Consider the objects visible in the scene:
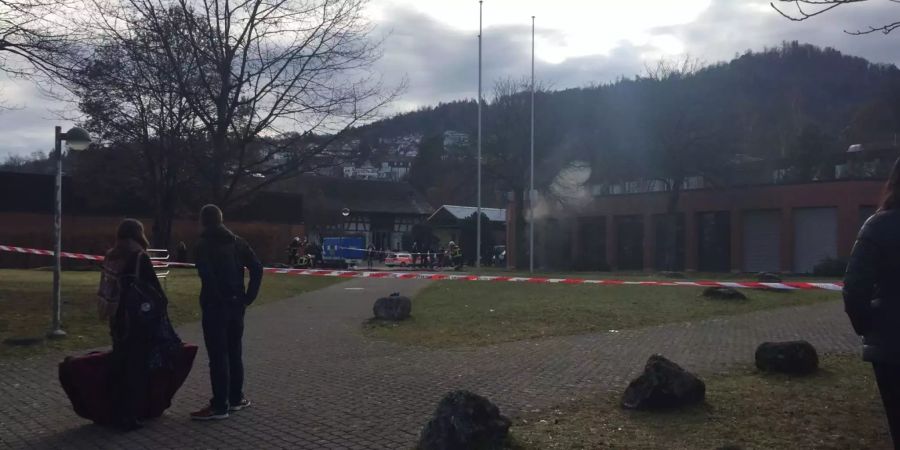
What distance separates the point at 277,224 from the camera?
56250 mm

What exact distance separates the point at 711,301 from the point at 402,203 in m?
61.3

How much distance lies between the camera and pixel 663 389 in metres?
6.70

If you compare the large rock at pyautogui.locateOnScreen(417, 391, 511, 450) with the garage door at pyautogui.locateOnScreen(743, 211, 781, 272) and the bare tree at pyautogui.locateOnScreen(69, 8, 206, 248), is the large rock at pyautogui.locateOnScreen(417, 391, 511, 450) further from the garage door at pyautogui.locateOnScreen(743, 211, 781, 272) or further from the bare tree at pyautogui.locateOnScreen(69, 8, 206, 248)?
the garage door at pyautogui.locateOnScreen(743, 211, 781, 272)

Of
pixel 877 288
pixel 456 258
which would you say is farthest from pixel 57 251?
pixel 456 258

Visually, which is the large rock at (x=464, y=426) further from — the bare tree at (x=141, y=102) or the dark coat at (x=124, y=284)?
the bare tree at (x=141, y=102)

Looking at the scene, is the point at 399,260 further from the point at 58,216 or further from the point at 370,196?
the point at 58,216

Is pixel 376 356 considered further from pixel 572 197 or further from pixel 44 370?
pixel 572 197

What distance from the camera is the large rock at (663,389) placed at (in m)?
6.70

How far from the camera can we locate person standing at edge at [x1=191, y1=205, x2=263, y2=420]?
269 inches

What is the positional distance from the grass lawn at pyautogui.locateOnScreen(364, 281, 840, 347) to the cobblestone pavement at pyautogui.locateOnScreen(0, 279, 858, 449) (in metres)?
0.68

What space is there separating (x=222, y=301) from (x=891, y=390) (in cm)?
507

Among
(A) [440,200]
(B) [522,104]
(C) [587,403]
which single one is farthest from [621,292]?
(A) [440,200]

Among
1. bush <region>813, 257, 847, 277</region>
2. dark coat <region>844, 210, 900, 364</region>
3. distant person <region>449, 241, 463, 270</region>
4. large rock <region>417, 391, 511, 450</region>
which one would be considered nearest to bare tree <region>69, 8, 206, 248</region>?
large rock <region>417, 391, 511, 450</region>

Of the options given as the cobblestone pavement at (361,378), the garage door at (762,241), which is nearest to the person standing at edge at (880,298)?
the cobblestone pavement at (361,378)
